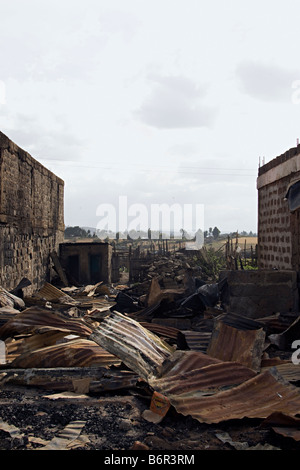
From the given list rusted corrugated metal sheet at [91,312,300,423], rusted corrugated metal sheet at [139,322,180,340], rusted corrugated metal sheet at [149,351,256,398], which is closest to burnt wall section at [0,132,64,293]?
rusted corrugated metal sheet at [139,322,180,340]

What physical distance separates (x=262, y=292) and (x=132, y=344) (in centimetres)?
299

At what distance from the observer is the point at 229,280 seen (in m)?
6.80

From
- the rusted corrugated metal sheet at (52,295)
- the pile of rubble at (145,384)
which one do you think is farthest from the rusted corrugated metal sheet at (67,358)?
the rusted corrugated metal sheet at (52,295)

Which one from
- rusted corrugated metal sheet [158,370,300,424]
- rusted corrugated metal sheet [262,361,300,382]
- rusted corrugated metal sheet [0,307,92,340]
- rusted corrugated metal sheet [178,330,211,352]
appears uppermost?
rusted corrugated metal sheet [0,307,92,340]

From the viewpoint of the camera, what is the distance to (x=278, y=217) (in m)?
8.65

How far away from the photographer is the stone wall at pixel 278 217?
7.73m

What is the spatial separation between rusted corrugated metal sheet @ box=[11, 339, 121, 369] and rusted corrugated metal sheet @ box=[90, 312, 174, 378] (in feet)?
0.70

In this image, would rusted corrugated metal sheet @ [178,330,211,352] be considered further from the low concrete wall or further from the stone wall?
the stone wall

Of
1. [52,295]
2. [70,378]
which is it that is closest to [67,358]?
[70,378]

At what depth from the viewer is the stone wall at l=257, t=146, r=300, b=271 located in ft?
25.4

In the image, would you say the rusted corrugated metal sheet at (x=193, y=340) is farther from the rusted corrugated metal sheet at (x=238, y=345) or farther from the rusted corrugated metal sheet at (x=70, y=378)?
the rusted corrugated metal sheet at (x=70, y=378)

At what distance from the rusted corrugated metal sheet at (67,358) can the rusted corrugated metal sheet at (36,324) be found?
0.78 metres
